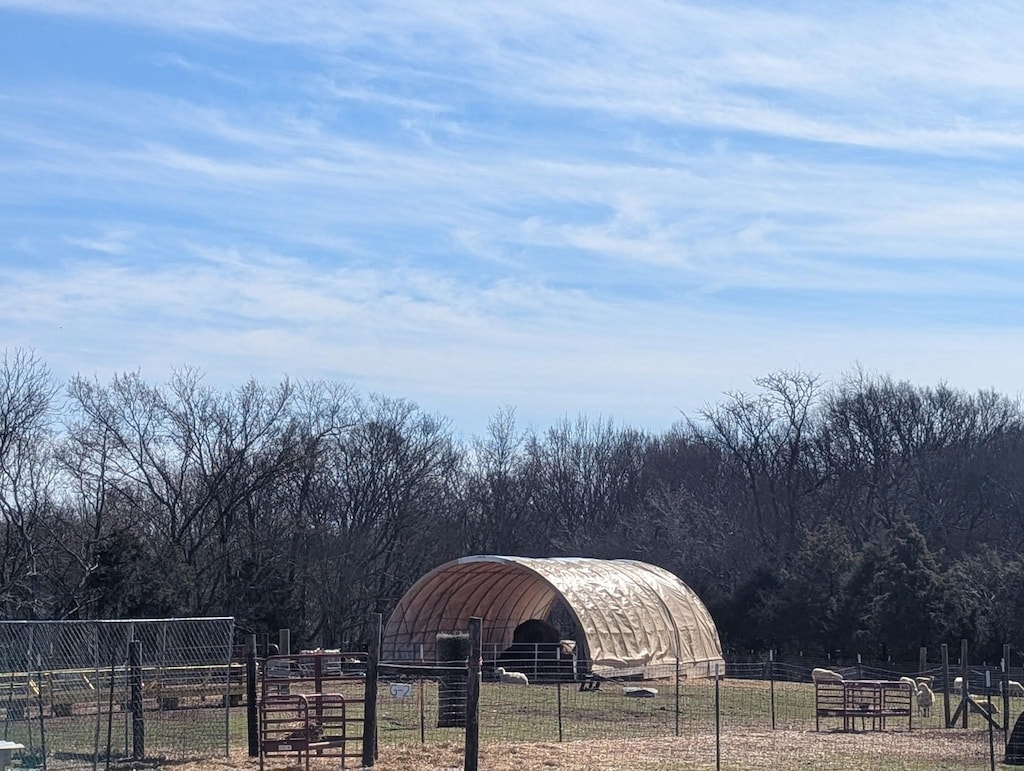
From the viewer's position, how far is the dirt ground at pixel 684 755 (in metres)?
18.0

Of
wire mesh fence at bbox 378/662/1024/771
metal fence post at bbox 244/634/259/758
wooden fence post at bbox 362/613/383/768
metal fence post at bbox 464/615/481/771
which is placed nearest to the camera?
metal fence post at bbox 464/615/481/771

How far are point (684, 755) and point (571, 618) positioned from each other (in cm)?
2386

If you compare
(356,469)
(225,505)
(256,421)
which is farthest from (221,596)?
(356,469)

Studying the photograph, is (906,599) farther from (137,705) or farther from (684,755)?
(137,705)

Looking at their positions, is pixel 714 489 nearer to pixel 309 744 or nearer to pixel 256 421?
pixel 256 421

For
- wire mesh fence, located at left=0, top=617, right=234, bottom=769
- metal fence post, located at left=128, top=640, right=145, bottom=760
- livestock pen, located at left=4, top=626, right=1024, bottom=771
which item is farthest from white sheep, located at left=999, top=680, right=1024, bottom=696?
metal fence post, located at left=128, top=640, right=145, bottom=760

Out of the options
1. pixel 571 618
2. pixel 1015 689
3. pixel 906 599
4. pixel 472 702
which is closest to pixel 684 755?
pixel 472 702

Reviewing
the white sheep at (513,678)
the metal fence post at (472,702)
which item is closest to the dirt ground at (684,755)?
the metal fence post at (472,702)

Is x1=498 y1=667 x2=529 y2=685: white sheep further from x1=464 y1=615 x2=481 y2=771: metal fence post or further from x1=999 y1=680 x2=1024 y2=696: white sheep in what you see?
x1=464 y1=615 x2=481 y2=771: metal fence post

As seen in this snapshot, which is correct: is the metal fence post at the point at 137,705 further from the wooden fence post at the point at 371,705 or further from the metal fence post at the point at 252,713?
the wooden fence post at the point at 371,705

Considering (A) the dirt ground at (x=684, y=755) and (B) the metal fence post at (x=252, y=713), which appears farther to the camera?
(B) the metal fence post at (x=252, y=713)

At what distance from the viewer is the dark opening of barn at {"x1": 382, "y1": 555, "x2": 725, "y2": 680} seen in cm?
4028

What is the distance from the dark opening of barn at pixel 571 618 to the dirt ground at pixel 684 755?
15168 millimetres

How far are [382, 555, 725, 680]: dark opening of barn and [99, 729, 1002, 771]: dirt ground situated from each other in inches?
597
